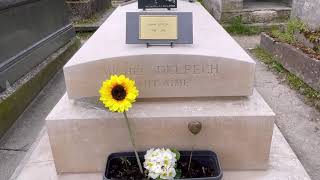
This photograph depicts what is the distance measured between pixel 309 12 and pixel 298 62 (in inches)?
31.1

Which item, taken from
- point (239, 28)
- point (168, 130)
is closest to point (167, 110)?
point (168, 130)

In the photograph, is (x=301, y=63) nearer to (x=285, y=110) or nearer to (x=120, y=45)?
(x=285, y=110)

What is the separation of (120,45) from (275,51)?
2.83 meters

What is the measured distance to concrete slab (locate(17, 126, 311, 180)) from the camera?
2.22m

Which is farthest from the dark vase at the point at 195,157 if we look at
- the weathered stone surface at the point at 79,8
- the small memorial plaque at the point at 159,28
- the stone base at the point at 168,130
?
the weathered stone surface at the point at 79,8

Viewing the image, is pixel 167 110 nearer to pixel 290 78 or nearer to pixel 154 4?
pixel 154 4

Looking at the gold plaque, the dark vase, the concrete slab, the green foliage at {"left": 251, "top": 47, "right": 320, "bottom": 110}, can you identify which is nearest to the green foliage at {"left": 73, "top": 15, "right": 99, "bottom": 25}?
the green foliage at {"left": 251, "top": 47, "right": 320, "bottom": 110}

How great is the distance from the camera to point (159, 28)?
2.25 meters

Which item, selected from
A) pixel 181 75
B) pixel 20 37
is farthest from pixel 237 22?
pixel 181 75

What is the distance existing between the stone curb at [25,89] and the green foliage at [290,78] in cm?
283

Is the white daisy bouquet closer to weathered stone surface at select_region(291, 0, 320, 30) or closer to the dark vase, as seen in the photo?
the dark vase

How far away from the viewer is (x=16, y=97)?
3197mm

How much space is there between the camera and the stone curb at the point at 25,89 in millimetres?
2984

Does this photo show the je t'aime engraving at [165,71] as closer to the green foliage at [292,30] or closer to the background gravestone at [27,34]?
the background gravestone at [27,34]
